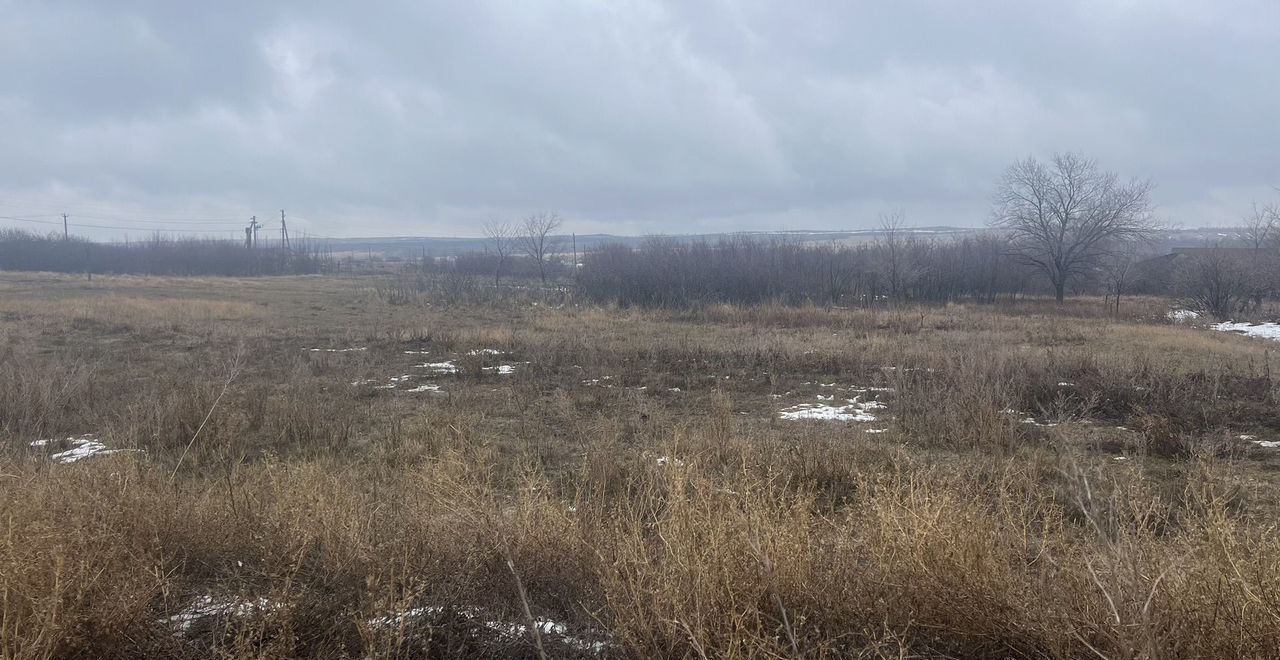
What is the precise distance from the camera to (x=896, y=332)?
19719 millimetres

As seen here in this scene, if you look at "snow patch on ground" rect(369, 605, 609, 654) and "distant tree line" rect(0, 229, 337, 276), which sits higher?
"distant tree line" rect(0, 229, 337, 276)

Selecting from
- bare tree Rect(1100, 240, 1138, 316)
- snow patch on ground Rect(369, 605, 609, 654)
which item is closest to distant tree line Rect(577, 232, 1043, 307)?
bare tree Rect(1100, 240, 1138, 316)

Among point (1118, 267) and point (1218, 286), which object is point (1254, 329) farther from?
point (1118, 267)

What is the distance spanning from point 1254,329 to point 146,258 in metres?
75.3

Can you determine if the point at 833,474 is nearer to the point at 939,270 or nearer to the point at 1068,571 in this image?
the point at 1068,571

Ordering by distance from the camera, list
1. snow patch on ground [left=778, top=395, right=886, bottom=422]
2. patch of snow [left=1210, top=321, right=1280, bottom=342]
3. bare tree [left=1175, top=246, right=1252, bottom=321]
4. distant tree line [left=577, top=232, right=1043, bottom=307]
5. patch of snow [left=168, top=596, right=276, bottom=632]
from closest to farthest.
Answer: patch of snow [left=168, top=596, right=276, bottom=632] → snow patch on ground [left=778, top=395, right=886, bottom=422] → patch of snow [left=1210, top=321, right=1280, bottom=342] → bare tree [left=1175, top=246, right=1252, bottom=321] → distant tree line [left=577, top=232, right=1043, bottom=307]

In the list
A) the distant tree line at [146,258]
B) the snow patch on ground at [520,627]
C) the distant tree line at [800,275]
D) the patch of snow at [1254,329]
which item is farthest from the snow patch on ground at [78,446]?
the distant tree line at [146,258]

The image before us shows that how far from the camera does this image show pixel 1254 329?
23.7m

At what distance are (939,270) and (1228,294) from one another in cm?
1355

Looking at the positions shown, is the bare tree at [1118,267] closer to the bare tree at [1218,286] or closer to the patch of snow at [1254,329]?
the bare tree at [1218,286]

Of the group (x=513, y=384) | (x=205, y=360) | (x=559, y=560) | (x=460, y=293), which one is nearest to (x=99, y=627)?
(x=559, y=560)

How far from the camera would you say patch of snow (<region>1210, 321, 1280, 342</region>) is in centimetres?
2173

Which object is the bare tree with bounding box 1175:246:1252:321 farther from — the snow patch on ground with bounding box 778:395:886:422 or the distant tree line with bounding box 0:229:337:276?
the distant tree line with bounding box 0:229:337:276

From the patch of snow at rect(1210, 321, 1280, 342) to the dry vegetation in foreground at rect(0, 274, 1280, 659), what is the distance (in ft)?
34.7
